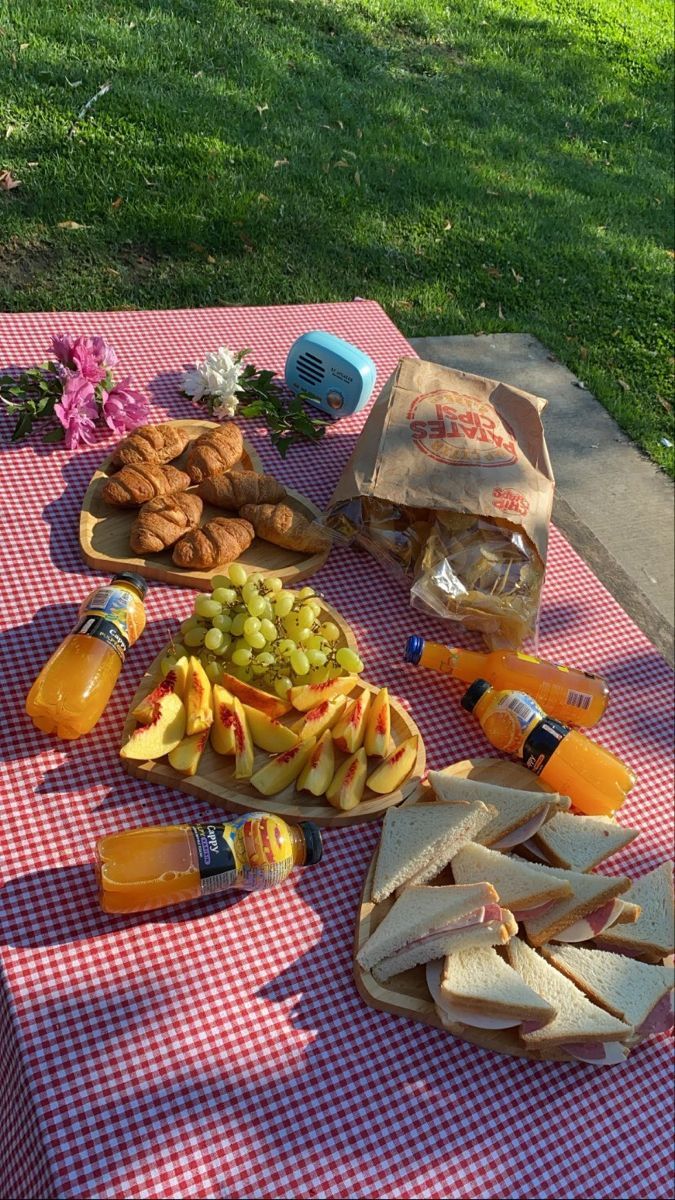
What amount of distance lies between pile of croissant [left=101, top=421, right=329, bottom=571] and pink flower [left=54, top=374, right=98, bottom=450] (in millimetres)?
122

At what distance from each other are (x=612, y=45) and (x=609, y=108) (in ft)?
4.25

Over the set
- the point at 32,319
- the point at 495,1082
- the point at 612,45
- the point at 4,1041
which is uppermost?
the point at 612,45

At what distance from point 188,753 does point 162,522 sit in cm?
Result: 60

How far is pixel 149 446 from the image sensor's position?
229 centimetres

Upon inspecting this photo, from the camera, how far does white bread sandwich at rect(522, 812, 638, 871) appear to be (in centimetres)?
175

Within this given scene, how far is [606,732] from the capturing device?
2154 millimetres

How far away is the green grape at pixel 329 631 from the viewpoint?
6.65 feet

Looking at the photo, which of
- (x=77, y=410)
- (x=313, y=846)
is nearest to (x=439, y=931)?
(x=313, y=846)

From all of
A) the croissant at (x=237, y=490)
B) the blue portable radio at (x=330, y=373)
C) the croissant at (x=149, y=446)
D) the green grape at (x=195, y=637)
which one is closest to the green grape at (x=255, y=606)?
the green grape at (x=195, y=637)

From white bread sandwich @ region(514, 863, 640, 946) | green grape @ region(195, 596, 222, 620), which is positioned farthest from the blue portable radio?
white bread sandwich @ region(514, 863, 640, 946)

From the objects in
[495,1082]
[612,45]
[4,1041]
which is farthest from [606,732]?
[612,45]

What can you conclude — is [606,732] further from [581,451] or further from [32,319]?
[581,451]

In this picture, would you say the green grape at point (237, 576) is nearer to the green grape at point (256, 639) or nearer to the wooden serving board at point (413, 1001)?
the green grape at point (256, 639)

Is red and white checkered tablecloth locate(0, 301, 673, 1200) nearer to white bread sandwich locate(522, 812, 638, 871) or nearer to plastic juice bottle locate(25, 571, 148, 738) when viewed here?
plastic juice bottle locate(25, 571, 148, 738)
